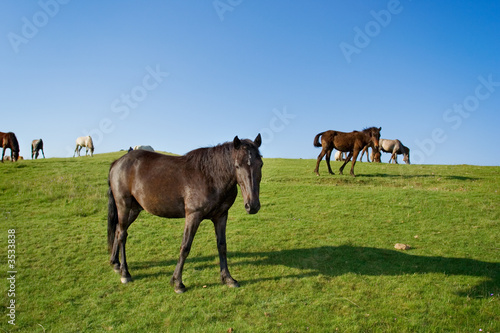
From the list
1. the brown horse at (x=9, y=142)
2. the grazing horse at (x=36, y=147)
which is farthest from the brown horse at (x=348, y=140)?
the grazing horse at (x=36, y=147)

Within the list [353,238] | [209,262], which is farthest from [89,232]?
[353,238]

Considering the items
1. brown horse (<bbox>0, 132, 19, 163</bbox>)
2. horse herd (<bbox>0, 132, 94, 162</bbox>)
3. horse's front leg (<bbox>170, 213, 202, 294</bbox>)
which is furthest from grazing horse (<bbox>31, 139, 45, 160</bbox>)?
horse's front leg (<bbox>170, 213, 202, 294</bbox>)

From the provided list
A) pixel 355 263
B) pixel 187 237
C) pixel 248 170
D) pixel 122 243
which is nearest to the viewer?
pixel 248 170

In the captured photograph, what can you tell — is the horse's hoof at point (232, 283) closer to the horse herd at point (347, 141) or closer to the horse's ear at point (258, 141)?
the horse's ear at point (258, 141)

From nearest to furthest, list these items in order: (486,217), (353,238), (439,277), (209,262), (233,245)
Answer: (439,277)
(209,262)
(233,245)
(353,238)
(486,217)

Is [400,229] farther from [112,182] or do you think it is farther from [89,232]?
[89,232]

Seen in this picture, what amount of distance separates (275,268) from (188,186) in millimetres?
2606

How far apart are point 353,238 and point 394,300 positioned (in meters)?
3.42

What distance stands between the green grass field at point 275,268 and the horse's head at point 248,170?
171 cm

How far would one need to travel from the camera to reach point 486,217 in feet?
36.2

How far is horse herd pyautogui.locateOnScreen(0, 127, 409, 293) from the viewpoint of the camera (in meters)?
5.29

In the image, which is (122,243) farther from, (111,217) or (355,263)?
(355,263)

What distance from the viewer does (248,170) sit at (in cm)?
517

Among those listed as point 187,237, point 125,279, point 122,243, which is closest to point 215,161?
point 187,237
